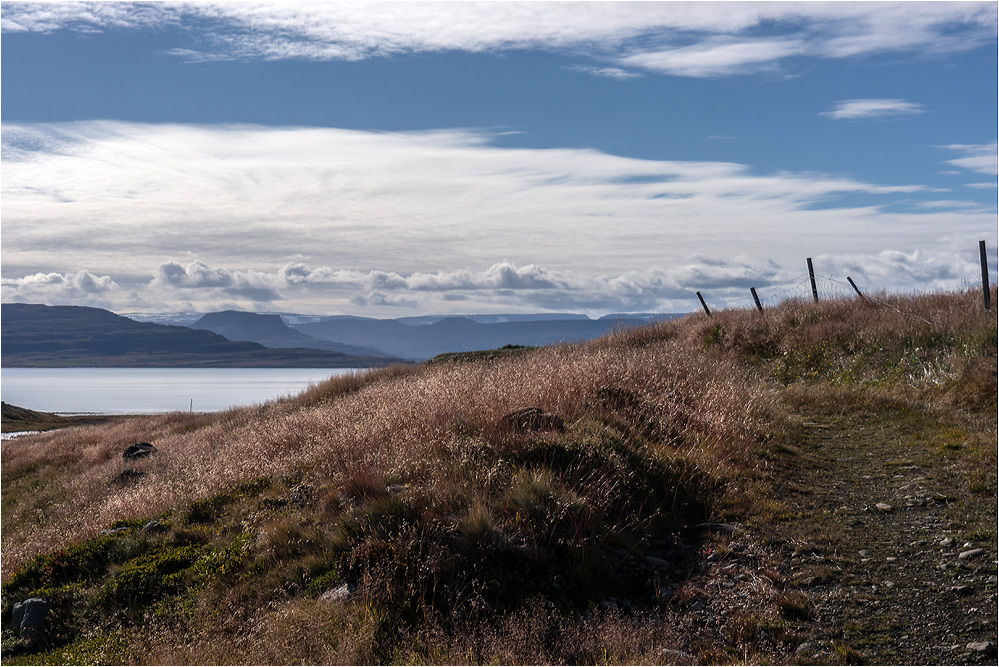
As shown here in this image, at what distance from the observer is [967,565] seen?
5680 mm

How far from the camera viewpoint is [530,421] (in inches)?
332

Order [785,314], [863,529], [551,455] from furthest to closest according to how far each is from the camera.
A: [785,314], [551,455], [863,529]

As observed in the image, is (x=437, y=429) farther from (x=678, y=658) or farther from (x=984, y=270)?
(x=984, y=270)

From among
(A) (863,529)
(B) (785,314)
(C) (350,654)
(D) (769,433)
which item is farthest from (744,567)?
(B) (785,314)

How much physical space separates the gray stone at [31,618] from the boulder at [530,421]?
5.01 metres

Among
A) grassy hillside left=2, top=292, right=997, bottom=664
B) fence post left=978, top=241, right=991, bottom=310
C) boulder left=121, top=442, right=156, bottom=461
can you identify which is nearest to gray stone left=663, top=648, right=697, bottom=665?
grassy hillside left=2, top=292, right=997, bottom=664

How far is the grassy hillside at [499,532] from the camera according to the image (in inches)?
199

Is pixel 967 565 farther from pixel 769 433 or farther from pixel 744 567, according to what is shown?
pixel 769 433

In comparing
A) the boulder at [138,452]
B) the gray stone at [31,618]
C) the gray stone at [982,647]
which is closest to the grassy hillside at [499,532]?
the gray stone at [31,618]

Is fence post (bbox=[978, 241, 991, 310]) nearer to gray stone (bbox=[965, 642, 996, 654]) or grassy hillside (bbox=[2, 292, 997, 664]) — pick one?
grassy hillside (bbox=[2, 292, 997, 664])

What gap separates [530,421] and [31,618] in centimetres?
547

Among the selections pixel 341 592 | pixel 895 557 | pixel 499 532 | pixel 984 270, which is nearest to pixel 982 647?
pixel 895 557

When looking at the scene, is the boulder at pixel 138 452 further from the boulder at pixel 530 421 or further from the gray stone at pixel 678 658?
the gray stone at pixel 678 658

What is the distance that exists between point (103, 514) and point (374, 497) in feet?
18.9
